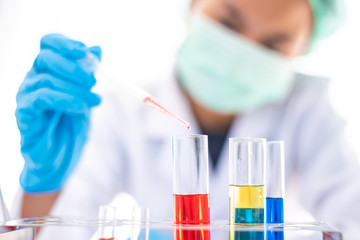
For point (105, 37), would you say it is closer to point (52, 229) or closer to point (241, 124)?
point (241, 124)

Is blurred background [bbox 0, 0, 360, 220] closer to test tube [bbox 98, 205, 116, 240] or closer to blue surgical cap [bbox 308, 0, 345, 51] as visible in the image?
blue surgical cap [bbox 308, 0, 345, 51]

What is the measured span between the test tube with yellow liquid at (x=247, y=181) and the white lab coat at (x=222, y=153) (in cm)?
101

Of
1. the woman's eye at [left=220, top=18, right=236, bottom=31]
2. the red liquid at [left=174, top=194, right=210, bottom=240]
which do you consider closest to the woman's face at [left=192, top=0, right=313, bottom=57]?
the woman's eye at [left=220, top=18, right=236, bottom=31]

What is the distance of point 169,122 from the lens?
1.88 metres

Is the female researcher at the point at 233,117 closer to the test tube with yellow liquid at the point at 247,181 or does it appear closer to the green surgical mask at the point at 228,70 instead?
the green surgical mask at the point at 228,70

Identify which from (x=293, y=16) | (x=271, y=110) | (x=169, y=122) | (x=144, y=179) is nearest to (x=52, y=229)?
(x=144, y=179)

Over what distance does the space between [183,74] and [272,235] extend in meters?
1.23

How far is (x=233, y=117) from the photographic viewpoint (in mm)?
1929

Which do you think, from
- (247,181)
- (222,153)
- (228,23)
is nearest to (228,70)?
(228,23)

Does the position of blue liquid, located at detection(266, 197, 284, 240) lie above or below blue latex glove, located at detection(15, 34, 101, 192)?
below

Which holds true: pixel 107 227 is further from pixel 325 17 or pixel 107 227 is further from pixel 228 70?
pixel 325 17

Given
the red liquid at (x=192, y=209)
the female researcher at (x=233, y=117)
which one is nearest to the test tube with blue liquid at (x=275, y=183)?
the red liquid at (x=192, y=209)

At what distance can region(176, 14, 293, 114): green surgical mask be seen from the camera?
1.80 meters

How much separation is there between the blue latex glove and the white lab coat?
2.15ft
